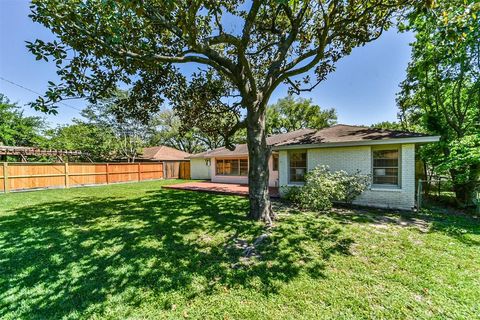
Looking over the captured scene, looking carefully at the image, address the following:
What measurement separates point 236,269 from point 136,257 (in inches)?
80.9

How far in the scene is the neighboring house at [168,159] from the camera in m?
22.6

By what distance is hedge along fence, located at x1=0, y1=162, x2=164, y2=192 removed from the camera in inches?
480

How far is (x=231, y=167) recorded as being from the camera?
17.6 meters

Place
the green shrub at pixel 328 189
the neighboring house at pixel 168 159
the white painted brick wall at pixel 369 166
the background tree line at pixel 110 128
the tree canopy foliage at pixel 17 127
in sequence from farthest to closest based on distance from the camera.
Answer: the background tree line at pixel 110 128
the neighboring house at pixel 168 159
the tree canopy foliage at pixel 17 127
the green shrub at pixel 328 189
the white painted brick wall at pixel 369 166

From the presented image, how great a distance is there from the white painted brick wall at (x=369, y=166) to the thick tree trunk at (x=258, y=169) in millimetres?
4184

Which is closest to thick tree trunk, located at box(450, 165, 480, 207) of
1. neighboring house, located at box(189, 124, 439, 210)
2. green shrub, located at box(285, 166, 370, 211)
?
neighboring house, located at box(189, 124, 439, 210)

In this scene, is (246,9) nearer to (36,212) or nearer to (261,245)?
(261,245)

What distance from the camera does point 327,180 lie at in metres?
8.20

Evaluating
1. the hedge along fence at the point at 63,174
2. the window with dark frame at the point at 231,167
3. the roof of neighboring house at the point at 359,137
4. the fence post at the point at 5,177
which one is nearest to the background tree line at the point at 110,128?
the window with dark frame at the point at 231,167

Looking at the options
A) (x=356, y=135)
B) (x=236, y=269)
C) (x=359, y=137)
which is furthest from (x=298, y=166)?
(x=236, y=269)

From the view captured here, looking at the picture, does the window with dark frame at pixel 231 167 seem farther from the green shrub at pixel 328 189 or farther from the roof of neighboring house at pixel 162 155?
the roof of neighboring house at pixel 162 155

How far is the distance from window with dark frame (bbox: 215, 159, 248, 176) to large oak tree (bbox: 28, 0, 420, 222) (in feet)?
27.3

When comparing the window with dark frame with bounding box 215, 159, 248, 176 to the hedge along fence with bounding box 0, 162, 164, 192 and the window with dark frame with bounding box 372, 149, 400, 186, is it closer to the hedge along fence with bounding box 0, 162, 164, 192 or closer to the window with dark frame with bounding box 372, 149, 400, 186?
the hedge along fence with bounding box 0, 162, 164, 192

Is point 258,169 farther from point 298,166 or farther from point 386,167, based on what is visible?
point 386,167
